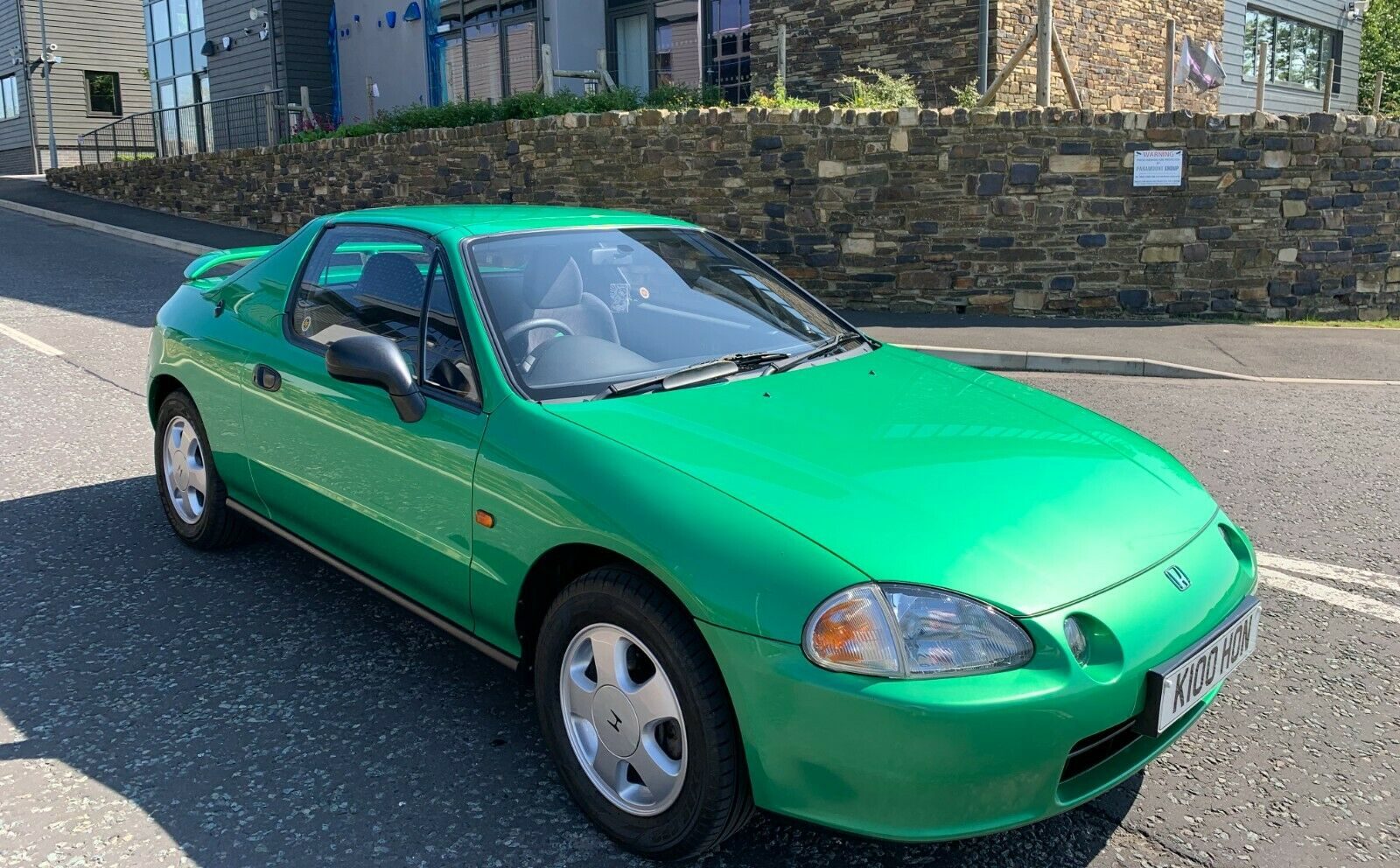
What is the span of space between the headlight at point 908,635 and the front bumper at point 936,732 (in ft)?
0.08

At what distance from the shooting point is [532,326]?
130 inches

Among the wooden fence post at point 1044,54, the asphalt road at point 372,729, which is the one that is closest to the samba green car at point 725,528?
the asphalt road at point 372,729

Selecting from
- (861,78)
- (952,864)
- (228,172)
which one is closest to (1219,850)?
(952,864)

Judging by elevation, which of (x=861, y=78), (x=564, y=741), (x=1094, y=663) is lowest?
(x=564, y=741)

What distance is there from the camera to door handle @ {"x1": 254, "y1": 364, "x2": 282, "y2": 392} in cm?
387

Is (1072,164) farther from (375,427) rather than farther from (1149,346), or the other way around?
(375,427)

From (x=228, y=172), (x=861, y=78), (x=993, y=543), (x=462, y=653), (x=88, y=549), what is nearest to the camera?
(x=993, y=543)

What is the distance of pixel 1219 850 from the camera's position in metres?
2.64

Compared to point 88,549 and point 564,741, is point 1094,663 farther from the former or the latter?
point 88,549

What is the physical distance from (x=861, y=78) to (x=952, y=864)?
616 inches

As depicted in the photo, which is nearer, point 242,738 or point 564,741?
point 564,741

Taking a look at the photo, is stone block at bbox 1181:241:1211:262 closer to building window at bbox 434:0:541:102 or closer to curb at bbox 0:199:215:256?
building window at bbox 434:0:541:102

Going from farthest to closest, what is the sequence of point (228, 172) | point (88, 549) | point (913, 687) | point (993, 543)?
point (228, 172), point (88, 549), point (993, 543), point (913, 687)

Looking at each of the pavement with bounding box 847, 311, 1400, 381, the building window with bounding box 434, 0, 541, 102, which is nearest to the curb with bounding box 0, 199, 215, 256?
the building window with bounding box 434, 0, 541, 102
